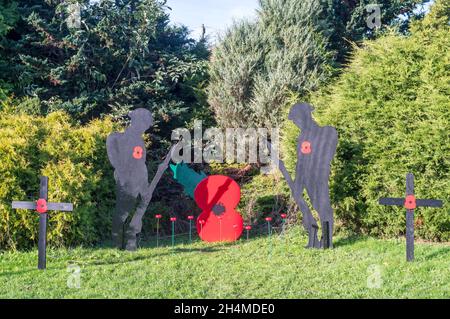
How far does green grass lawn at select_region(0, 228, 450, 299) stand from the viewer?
5.29 m

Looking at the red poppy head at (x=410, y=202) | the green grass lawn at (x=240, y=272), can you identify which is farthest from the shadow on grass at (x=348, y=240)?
the red poppy head at (x=410, y=202)

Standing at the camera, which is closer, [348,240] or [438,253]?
[438,253]

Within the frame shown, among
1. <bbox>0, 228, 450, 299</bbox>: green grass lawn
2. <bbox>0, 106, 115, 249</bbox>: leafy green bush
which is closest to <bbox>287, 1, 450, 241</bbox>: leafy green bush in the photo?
<bbox>0, 228, 450, 299</bbox>: green grass lawn

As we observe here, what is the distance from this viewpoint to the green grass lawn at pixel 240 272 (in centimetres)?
529

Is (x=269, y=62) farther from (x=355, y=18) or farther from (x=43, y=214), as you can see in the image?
(x=43, y=214)

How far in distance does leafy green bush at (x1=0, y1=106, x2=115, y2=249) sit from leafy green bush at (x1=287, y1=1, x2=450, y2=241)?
3.89 meters

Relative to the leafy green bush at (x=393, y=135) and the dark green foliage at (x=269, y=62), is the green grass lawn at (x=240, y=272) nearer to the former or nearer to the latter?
the leafy green bush at (x=393, y=135)

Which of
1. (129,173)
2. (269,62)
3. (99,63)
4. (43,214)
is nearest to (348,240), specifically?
(129,173)

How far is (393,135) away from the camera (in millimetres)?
8055

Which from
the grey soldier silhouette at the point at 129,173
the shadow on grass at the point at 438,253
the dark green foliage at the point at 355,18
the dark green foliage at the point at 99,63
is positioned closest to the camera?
the shadow on grass at the point at 438,253

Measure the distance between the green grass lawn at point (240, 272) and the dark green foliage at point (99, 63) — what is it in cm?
436

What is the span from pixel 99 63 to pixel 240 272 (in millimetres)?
6946

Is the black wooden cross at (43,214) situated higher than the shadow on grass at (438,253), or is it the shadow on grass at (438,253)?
the black wooden cross at (43,214)

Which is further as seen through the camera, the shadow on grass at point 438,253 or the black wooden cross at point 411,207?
the shadow on grass at point 438,253
